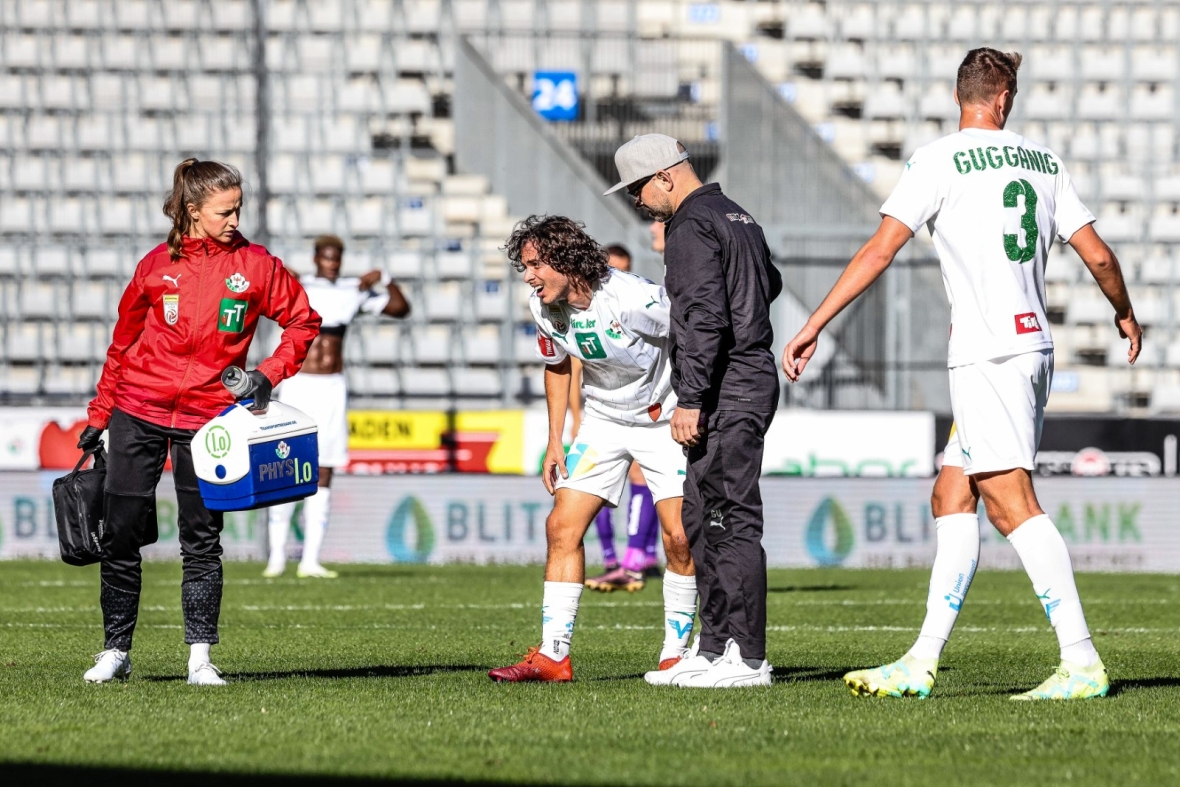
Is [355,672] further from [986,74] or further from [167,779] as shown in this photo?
[986,74]

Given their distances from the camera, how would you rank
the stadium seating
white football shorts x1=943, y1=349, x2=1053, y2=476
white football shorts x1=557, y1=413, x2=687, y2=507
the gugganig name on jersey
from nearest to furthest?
white football shorts x1=943, y1=349, x2=1053, y2=476 < the gugganig name on jersey < white football shorts x1=557, y1=413, x2=687, y2=507 < the stadium seating

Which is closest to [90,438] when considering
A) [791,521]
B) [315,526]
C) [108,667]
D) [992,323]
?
[108,667]

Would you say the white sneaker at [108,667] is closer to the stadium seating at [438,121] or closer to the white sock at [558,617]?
the white sock at [558,617]

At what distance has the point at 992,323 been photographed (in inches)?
→ 217

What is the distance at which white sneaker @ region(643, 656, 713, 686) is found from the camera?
6.05 m

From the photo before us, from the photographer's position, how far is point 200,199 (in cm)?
607

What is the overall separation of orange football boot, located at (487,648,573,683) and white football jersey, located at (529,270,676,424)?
94 cm

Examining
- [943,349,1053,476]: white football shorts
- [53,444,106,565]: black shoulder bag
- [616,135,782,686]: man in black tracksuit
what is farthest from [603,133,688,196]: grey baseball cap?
[53,444,106,565]: black shoulder bag

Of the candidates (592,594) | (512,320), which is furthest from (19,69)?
(592,594)

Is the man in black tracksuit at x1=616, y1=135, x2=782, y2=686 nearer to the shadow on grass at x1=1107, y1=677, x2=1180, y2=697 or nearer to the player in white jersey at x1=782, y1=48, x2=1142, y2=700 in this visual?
the player in white jersey at x1=782, y1=48, x2=1142, y2=700

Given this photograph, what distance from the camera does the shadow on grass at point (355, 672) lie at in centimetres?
647

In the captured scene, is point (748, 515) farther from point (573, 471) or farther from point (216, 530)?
point (216, 530)

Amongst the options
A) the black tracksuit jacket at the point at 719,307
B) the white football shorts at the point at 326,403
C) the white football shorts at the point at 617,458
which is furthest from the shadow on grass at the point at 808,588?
the black tracksuit jacket at the point at 719,307

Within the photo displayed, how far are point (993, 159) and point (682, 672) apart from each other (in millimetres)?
1976
